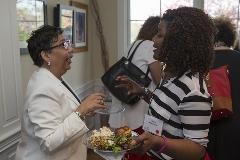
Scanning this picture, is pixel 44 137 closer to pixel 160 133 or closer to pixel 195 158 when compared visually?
pixel 160 133

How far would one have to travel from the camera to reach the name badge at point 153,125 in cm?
126

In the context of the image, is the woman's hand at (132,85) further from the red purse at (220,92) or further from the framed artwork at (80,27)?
the framed artwork at (80,27)

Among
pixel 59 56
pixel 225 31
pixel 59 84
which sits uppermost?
pixel 225 31

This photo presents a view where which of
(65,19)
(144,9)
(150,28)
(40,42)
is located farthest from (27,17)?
(144,9)

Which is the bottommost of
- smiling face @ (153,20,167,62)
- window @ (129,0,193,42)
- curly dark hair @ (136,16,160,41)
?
smiling face @ (153,20,167,62)

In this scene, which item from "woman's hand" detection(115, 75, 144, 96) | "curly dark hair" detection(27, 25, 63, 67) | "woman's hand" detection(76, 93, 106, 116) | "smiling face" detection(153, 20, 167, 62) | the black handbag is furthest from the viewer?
the black handbag

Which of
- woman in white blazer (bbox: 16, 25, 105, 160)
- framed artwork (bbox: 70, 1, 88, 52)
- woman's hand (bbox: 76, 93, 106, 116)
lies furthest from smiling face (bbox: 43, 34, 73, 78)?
framed artwork (bbox: 70, 1, 88, 52)

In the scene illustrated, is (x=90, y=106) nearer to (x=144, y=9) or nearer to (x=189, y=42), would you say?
(x=189, y=42)

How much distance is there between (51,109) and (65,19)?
6.11 feet

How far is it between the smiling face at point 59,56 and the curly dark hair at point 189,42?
66cm

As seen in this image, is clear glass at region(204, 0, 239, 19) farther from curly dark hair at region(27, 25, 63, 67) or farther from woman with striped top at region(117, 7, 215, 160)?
woman with striped top at region(117, 7, 215, 160)

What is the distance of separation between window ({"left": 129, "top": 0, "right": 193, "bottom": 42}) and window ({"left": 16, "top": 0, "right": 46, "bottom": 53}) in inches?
80.4

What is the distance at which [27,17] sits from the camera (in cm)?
231

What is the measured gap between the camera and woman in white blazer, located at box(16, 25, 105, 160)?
145 centimetres
